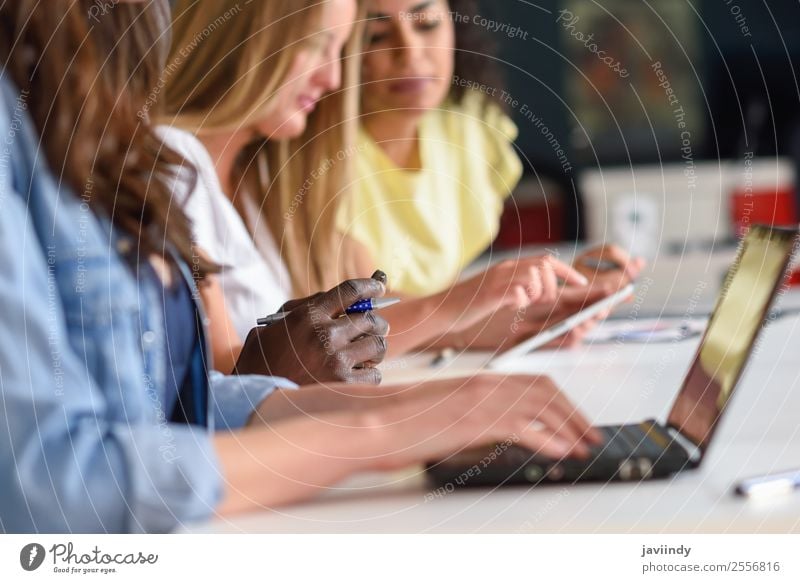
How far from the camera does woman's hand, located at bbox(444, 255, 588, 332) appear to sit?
Answer: 731mm

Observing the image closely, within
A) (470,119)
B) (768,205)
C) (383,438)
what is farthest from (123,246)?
(768,205)

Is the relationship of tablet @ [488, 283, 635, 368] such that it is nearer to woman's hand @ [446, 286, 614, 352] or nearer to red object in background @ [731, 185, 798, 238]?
woman's hand @ [446, 286, 614, 352]

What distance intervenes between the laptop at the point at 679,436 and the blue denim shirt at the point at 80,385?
5.3 inches

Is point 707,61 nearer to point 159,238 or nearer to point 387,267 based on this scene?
point 387,267

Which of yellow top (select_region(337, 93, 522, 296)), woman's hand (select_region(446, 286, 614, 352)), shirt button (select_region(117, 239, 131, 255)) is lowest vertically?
shirt button (select_region(117, 239, 131, 255))

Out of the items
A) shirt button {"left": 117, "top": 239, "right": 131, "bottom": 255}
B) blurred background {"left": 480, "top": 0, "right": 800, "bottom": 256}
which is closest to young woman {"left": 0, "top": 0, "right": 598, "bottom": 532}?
shirt button {"left": 117, "top": 239, "right": 131, "bottom": 255}

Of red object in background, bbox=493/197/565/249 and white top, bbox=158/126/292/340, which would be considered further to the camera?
red object in background, bbox=493/197/565/249

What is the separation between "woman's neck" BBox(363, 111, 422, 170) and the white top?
1.02 ft

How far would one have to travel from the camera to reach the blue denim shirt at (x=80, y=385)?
459 mm

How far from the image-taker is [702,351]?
1.67 ft

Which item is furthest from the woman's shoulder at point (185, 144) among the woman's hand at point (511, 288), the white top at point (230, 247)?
the woman's hand at point (511, 288)

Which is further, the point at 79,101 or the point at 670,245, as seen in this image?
the point at 670,245
